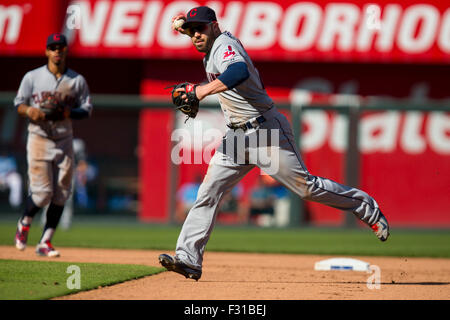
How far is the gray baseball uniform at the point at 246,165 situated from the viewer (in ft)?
16.5

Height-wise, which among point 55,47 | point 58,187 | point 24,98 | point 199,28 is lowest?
point 58,187

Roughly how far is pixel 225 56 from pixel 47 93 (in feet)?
8.02

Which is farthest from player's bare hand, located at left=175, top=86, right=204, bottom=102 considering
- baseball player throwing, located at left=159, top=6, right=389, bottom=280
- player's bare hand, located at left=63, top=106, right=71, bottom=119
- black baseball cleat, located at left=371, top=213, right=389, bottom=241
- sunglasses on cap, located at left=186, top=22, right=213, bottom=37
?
player's bare hand, located at left=63, top=106, right=71, bottom=119

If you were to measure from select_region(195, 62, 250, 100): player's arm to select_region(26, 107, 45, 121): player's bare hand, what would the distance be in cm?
227

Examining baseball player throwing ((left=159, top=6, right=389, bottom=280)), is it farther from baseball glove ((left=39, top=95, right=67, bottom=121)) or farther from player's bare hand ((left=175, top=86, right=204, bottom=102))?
baseball glove ((left=39, top=95, right=67, bottom=121))

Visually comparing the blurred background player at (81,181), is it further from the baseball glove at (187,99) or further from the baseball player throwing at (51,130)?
the baseball glove at (187,99)

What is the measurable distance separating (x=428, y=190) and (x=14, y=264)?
8.18m

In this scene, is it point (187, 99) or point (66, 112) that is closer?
point (187, 99)

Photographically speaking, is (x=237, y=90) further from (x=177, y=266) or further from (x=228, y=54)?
(x=177, y=266)

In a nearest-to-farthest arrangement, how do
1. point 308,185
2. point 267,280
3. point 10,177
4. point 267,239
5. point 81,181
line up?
point 308,185 < point 267,280 < point 267,239 < point 81,181 < point 10,177

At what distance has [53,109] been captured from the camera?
258 inches

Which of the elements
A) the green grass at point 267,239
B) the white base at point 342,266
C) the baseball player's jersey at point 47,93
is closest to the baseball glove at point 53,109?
the baseball player's jersey at point 47,93

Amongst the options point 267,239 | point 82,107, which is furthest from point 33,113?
point 267,239

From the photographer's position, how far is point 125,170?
12.6 metres
